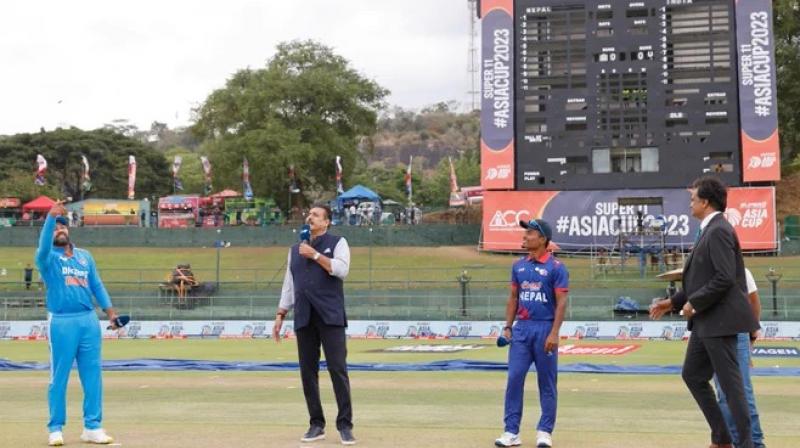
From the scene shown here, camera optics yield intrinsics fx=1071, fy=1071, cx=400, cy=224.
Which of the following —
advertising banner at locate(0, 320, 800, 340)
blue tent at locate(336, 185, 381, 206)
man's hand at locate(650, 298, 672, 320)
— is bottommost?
advertising banner at locate(0, 320, 800, 340)

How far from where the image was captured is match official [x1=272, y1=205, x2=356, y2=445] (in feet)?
30.3

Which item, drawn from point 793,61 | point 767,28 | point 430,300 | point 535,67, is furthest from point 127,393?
point 793,61

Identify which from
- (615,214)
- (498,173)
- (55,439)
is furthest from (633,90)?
(55,439)

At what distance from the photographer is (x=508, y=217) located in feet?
150

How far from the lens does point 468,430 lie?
32.7 feet

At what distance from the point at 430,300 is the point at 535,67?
10.6 m

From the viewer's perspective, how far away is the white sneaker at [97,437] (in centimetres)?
919

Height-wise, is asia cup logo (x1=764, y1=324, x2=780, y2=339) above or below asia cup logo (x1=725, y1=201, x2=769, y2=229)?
below

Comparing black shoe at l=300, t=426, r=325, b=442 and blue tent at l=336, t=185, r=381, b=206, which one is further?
blue tent at l=336, t=185, r=381, b=206

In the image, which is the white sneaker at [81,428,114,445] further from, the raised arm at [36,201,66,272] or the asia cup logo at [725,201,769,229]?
the asia cup logo at [725,201,769,229]

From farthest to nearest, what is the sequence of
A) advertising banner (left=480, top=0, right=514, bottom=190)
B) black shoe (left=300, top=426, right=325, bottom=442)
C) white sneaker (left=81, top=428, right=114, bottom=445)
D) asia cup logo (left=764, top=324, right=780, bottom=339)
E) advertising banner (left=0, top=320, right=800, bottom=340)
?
advertising banner (left=480, top=0, right=514, bottom=190)
advertising banner (left=0, top=320, right=800, bottom=340)
asia cup logo (left=764, top=324, right=780, bottom=339)
black shoe (left=300, top=426, right=325, bottom=442)
white sneaker (left=81, top=428, right=114, bottom=445)

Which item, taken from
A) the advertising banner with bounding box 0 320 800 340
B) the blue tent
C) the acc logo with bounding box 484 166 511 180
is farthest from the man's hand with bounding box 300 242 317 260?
the blue tent

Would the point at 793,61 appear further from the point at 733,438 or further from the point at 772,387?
the point at 733,438

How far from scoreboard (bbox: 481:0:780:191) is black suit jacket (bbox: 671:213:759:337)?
33541mm
